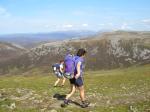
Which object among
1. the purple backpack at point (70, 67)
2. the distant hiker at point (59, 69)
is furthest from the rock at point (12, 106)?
the distant hiker at point (59, 69)

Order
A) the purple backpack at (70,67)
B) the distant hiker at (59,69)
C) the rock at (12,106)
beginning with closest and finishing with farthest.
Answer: the purple backpack at (70,67), the rock at (12,106), the distant hiker at (59,69)

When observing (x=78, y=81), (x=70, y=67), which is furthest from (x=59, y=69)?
(x=78, y=81)

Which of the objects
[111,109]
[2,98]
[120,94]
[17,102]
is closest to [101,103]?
[111,109]

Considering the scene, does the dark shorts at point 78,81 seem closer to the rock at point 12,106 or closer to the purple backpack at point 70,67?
the purple backpack at point 70,67

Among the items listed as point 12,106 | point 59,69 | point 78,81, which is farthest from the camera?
point 59,69

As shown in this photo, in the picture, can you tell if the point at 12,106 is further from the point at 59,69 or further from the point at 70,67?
the point at 59,69

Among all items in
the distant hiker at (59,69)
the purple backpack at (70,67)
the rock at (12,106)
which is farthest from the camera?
the distant hiker at (59,69)

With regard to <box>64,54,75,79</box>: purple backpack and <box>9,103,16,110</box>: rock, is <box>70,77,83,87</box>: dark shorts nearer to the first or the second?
<box>64,54,75,79</box>: purple backpack

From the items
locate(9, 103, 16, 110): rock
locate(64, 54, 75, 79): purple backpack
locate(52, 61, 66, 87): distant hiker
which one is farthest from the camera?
locate(52, 61, 66, 87): distant hiker

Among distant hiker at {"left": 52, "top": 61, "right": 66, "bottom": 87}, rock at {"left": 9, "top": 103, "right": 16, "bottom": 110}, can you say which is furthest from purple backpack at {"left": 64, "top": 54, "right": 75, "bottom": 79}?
distant hiker at {"left": 52, "top": 61, "right": 66, "bottom": 87}

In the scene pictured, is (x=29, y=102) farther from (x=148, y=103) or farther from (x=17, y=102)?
(x=148, y=103)

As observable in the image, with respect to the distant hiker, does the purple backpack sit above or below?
above

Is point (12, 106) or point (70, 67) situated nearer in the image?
point (70, 67)

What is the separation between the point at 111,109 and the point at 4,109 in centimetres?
714
